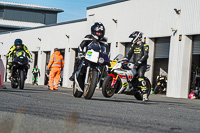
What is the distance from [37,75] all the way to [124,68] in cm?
2824

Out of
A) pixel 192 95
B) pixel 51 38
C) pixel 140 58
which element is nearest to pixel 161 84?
pixel 192 95

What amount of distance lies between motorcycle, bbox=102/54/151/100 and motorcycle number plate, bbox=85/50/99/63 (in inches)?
31.4

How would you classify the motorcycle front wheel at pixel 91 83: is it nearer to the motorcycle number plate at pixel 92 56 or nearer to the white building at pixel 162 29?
the motorcycle number plate at pixel 92 56

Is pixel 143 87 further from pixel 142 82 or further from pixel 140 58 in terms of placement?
pixel 140 58

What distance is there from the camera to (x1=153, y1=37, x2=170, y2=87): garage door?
76.9 ft

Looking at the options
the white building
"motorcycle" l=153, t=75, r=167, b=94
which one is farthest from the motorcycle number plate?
"motorcycle" l=153, t=75, r=167, b=94

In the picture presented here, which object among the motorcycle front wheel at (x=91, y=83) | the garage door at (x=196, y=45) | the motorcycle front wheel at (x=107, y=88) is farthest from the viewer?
the garage door at (x=196, y=45)

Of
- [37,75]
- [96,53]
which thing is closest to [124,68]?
[96,53]

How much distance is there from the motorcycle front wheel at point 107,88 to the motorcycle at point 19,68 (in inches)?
200

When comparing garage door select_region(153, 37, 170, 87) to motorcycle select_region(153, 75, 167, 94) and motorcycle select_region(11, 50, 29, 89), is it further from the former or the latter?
motorcycle select_region(11, 50, 29, 89)

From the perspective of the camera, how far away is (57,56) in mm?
18312

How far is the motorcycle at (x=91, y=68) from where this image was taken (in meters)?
10.4

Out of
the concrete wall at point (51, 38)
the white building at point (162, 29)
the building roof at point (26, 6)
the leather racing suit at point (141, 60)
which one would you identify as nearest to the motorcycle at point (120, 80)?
the leather racing suit at point (141, 60)

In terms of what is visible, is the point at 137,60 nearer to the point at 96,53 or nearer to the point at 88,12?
the point at 96,53
